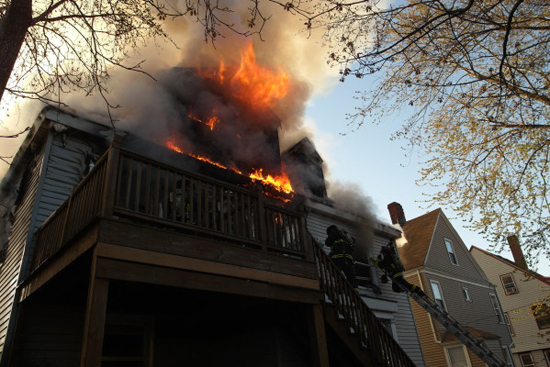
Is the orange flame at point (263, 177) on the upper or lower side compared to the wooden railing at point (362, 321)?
upper

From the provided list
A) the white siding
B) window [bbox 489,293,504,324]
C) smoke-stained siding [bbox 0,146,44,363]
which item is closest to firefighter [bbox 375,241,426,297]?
smoke-stained siding [bbox 0,146,44,363]

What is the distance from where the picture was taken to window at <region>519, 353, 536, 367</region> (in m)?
25.3

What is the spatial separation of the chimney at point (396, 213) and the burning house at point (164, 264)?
15.5 metres

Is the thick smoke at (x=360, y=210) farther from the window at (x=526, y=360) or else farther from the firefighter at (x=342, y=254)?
the window at (x=526, y=360)

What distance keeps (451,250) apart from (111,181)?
925 inches

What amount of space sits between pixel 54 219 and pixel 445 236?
2302cm

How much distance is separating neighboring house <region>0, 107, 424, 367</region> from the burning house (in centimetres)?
2

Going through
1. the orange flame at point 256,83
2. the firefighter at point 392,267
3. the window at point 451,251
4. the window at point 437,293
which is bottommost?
the firefighter at point 392,267

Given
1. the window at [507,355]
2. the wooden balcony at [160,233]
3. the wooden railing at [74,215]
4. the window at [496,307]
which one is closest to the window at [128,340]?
the wooden balcony at [160,233]

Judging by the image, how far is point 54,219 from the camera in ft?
21.0

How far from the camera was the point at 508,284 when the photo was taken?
28641 millimetres

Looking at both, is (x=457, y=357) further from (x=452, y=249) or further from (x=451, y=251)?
(x=452, y=249)

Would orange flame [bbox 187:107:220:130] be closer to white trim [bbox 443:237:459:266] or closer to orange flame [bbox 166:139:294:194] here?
orange flame [bbox 166:139:294:194]

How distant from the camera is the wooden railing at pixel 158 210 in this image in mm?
4777
